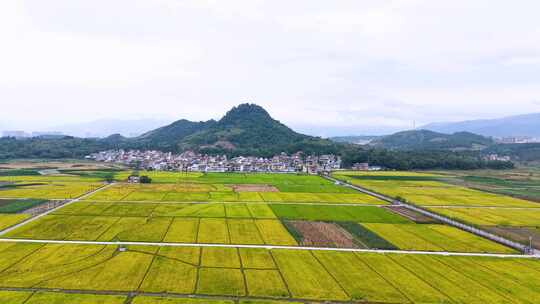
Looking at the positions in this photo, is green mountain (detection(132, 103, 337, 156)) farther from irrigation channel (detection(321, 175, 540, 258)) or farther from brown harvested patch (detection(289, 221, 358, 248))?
brown harvested patch (detection(289, 221, 358, 248))

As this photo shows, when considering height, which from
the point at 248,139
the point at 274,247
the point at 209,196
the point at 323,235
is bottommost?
the point at 274,247

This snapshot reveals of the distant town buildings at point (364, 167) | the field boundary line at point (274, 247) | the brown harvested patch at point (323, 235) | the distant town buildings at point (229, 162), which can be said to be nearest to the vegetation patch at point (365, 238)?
the brown harvested patch at point (323, 235)

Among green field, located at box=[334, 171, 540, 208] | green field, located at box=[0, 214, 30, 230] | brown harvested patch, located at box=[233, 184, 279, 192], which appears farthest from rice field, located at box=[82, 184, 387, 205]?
green field, located at box=[0, 214, 30, 230]

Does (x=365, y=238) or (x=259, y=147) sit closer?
(x=365, y=238)

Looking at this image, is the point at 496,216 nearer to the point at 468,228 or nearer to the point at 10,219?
the point at 468,228

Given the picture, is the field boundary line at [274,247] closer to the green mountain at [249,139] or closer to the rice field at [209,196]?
the rice field at [209,196]

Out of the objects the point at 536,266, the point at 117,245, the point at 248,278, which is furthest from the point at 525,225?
the point at 117,245

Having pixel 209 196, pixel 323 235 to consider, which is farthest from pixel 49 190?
pixel 323 235
